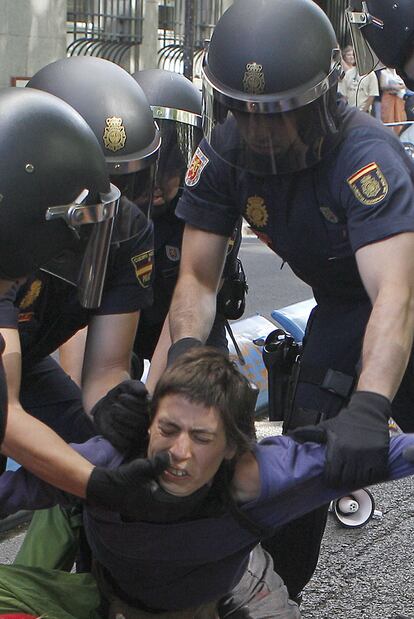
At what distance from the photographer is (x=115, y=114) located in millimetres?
3803

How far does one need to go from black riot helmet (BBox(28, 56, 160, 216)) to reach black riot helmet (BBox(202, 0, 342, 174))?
0.51 m

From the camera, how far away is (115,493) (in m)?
2.66

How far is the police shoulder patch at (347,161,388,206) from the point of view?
10.2ft

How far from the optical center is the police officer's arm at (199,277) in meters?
3.45

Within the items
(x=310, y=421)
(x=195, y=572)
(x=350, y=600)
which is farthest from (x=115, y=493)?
(x=350, y=600)

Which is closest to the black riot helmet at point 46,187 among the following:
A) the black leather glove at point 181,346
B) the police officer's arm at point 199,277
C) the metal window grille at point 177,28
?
the black leather glove at point 181,346

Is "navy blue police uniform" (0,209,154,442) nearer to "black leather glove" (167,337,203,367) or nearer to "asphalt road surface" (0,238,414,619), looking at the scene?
"black leather glove" (167,337,203,367)

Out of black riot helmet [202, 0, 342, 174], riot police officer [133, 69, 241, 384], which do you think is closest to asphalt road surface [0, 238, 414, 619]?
riot police officer [133, 69, 241, 384]

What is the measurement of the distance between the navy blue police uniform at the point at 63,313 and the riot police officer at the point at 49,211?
526 millimetres

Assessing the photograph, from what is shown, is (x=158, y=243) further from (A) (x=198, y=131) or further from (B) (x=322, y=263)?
(B) (x=322, y=263)

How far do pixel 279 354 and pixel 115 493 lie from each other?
3.94 feet

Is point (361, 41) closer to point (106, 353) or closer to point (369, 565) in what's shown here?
point (106, 353)

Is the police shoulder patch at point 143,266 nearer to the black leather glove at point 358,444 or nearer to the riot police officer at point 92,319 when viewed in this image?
the riot police officer at point 92,319

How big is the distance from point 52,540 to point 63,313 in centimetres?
63
